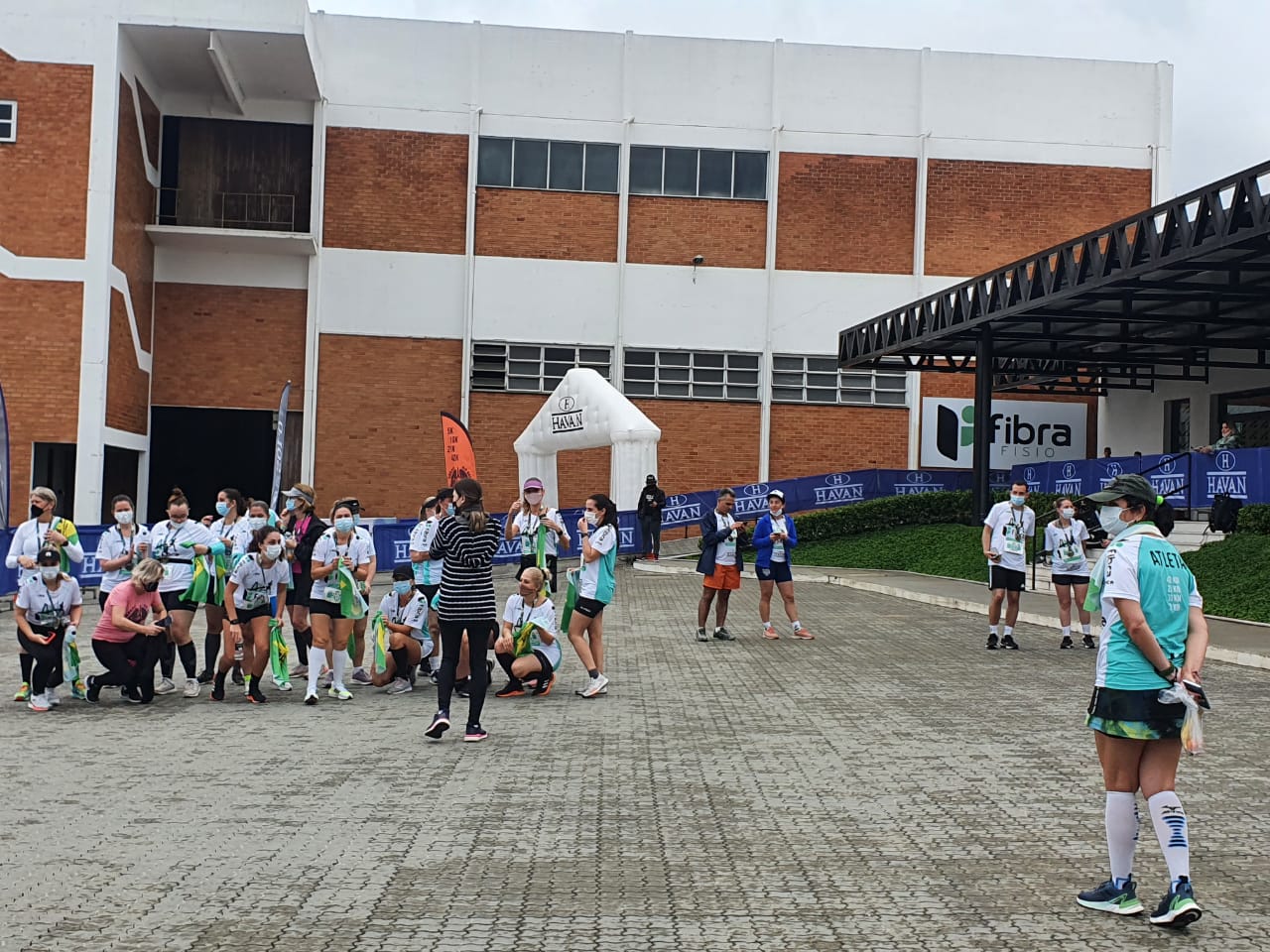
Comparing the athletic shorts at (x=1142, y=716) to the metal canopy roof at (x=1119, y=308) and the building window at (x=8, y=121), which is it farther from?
the building window at (x=8, y=121)

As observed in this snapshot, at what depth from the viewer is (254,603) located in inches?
454

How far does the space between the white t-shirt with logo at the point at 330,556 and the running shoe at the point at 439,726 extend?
6.85ft

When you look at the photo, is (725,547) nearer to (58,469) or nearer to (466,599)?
(466,599)

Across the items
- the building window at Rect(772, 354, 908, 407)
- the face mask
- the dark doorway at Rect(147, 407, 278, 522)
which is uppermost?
the building window at Rect(772, 354, 908, 407)

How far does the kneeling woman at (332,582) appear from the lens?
1113 centimetres

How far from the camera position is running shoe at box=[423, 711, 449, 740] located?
950cm

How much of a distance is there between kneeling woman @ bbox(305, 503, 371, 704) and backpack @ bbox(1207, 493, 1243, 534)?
16.6m

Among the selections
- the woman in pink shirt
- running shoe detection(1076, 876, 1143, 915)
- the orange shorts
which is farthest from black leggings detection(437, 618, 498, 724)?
the orange shorts

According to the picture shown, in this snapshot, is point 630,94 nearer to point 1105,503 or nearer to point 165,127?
point 165,127

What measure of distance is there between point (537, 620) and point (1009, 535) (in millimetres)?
6472

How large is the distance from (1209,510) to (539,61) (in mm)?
20817

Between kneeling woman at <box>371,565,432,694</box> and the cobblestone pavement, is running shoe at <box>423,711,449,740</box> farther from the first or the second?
kneeling woman at <box>371,565,432,694</box>

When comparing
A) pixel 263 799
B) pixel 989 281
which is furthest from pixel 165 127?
pixel 263 799

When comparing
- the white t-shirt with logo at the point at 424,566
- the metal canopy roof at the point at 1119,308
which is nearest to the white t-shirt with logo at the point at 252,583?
the white t-shirt with logo at the point at 424,566
